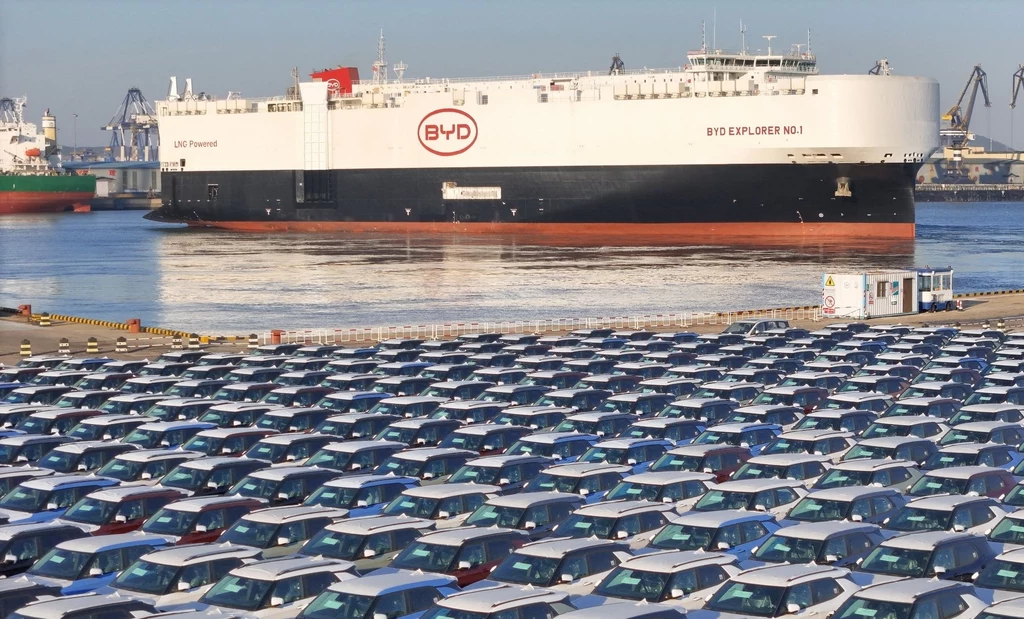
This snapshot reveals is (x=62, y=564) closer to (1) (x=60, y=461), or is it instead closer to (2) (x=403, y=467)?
(2) (x=403, y=467)

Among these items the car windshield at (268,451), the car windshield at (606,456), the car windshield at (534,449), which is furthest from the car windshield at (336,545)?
the car windshield at (534,449)

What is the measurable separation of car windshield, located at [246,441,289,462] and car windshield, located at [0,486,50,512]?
11.9 ft

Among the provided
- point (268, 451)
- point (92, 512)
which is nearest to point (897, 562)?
point (92, 512)

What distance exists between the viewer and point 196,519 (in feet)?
54.1

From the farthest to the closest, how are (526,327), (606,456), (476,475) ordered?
1. (526,327)
2. (606,456)
3. (476,475)

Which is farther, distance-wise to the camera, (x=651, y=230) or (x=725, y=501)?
(x=651, y=230)

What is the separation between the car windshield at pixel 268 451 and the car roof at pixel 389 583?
7.76 metres

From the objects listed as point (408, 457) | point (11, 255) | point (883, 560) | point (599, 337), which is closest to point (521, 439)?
point (408, 457)

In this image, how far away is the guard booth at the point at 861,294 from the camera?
49750 mm

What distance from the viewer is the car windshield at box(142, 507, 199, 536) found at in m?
16.3

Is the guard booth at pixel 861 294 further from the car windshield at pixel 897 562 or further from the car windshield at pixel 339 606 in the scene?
the car windshield at pixel 339 606

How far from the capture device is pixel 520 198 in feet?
380

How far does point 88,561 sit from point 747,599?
6.98 meters

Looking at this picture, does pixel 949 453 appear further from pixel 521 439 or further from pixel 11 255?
pixel 11 255
